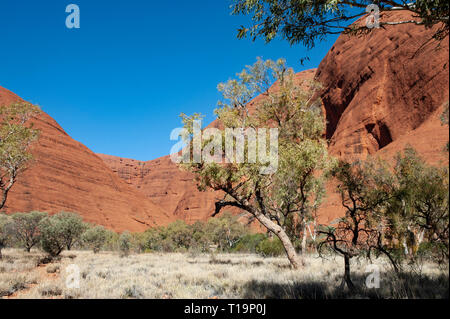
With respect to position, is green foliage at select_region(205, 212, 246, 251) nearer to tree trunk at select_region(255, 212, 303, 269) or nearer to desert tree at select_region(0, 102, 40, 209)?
desert tree at select_region(0, 102, 40, 209)

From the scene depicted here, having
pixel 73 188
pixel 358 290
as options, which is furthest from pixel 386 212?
pixel 73 188

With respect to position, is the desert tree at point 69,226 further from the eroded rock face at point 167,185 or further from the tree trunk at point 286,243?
the eroded rock face at point 167,185

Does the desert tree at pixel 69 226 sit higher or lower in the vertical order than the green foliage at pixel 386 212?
lower

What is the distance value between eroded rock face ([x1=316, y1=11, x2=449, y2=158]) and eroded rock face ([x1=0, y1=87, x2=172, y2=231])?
2181 inches

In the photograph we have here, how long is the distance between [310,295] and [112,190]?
7914cm

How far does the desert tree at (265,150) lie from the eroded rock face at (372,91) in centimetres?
1773

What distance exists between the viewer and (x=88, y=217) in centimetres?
5984

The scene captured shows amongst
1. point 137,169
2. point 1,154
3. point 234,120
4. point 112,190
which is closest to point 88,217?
point 112,190

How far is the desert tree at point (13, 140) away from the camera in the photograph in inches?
605

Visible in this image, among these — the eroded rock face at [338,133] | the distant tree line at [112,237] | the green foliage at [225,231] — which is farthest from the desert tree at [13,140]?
the green foliage at [225,231]

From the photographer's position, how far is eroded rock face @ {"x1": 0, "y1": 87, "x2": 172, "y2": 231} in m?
55.2

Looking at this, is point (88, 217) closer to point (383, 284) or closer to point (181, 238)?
point (181, 238)

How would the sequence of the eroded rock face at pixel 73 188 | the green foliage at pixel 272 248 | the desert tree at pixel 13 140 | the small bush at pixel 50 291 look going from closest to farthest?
1. the small bush at pixel 50 291
2. the desert tree at pixel 13 140
3. the green foliage at pixel 272 248
4. the eroded rock face at pixel 73 188
